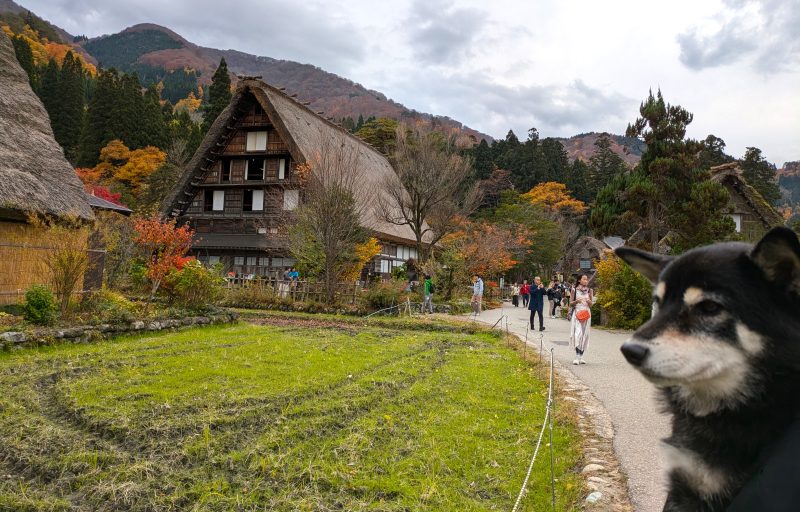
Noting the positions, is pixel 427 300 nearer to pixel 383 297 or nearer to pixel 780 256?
pixel 383 297

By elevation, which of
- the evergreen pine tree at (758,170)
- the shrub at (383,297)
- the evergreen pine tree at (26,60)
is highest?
the evergreen pine tree at (26,60)

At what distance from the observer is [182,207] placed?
89.6 ft

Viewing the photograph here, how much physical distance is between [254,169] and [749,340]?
28260 mm

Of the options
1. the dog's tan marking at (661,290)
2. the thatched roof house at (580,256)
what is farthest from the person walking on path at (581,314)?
the thatched roof house at (580,256)

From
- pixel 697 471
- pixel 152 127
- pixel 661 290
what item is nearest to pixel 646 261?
pixel 661 290

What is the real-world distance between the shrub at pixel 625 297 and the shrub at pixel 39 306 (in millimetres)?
14166

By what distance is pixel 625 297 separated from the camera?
14727mm

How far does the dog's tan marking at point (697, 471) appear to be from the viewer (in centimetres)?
116

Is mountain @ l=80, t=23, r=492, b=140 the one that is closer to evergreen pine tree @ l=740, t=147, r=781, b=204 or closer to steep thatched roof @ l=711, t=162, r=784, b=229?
evergreen pine tree @ l=740, t=147, r=781, b=204

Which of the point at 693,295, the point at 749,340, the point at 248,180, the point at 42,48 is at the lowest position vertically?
the point at 749,340

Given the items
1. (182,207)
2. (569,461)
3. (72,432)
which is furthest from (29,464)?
(182,207)

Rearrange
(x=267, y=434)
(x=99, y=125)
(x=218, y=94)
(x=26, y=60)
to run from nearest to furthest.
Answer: (x=267, y=434), (x=99, y=125), (x=218, y=94), (x=26, y=60)

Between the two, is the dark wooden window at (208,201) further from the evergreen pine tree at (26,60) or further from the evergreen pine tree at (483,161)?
the evergreen pine tree at (483,161)

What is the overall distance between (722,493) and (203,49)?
575 ft
